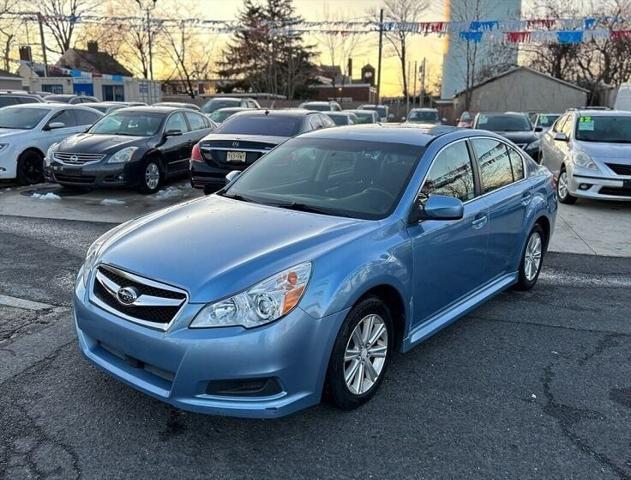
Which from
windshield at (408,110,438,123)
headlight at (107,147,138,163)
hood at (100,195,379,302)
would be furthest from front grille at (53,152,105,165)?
windshield at (408,110,438,123)

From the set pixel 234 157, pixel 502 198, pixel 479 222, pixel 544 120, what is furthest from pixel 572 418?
pixel 544 120

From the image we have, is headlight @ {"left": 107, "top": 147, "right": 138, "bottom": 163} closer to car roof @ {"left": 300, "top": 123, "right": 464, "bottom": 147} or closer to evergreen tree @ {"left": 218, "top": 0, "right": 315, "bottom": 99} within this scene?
car roof @ {"left": 300, "top": 123, "right": 464, "bottom": 147}

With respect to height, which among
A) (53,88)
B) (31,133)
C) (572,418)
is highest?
(53,88)

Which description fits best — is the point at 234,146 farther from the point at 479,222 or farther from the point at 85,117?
the point at 479,222

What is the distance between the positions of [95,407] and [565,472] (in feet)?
8.39

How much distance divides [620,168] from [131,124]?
8867mm

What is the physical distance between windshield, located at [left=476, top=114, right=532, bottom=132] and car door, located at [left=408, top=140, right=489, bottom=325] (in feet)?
40.4

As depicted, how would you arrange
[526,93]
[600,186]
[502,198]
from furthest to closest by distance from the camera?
[526,93]
[600,186]
[502,198]

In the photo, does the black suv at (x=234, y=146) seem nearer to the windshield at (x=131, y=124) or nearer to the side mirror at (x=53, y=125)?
the windshield at (x=131, y=124)

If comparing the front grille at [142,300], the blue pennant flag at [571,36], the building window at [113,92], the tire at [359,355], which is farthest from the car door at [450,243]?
the building window at [113,92]

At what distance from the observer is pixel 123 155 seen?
998 centimetres

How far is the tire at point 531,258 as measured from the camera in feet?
17.4

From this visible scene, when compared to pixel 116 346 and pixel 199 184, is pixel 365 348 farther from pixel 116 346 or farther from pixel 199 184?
pixel 199 184

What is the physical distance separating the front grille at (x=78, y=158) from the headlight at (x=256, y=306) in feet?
26.0
